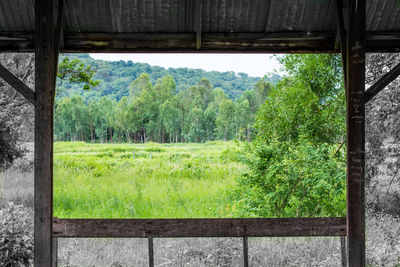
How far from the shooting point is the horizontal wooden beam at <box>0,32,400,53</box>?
325 cm

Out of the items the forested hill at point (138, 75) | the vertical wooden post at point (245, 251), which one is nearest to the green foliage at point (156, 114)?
the forested hill at point (138, 75)

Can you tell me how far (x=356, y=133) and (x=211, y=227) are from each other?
4.57 feet

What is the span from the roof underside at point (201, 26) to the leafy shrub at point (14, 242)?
201 cm

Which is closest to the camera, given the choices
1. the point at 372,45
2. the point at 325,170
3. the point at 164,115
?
the point at 372,45

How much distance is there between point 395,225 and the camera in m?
5.04

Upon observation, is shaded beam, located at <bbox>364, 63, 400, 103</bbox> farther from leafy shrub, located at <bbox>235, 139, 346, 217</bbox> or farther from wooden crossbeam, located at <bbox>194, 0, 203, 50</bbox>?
leafy shrub, located at <bbox>235, 139, 346, 217</bbox>

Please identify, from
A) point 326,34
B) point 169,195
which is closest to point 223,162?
point 169,195

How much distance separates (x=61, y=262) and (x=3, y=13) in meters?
2.24

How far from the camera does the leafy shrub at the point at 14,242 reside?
12.3 feet

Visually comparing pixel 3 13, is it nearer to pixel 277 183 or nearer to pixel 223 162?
pixel 277 183

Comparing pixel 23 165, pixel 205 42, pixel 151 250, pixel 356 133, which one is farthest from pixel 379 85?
pixel 23 165

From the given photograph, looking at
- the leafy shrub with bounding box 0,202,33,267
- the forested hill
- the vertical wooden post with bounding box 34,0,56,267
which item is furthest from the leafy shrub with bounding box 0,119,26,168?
the forested hill

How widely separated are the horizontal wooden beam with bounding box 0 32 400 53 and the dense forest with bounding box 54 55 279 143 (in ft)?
38.1

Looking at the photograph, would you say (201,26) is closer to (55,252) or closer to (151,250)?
(151,250)
